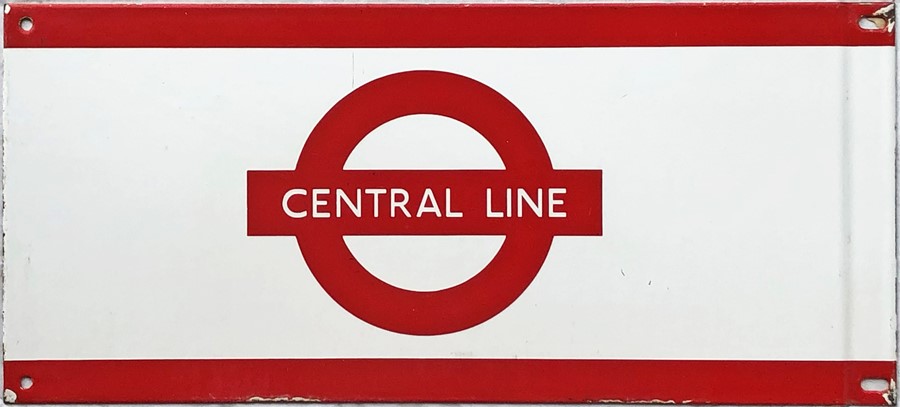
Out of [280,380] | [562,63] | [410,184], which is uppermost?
[562,63]

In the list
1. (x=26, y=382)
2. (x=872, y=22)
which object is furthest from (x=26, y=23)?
(x=872, y=22)

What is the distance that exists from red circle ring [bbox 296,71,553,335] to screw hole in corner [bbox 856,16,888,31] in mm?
327

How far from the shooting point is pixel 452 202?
69 centimetres

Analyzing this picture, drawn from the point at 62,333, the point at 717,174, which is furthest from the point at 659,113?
the point at 62,333

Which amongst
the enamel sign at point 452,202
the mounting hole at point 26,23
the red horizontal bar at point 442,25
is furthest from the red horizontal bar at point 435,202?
the mounting hole at point 26,23

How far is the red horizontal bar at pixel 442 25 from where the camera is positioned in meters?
0.69

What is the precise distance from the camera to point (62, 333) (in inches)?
27.5

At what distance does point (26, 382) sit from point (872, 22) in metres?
0.89

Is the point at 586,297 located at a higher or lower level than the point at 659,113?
lower

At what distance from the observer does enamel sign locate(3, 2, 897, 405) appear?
2.25 ft

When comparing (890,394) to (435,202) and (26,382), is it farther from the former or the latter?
(26,382)

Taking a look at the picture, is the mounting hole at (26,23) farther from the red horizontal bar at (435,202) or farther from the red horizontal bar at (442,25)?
the red horizontal bar at (435,202)

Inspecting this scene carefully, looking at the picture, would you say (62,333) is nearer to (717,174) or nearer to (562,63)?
(562,63)

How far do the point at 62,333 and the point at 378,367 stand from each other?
309 millimetres
